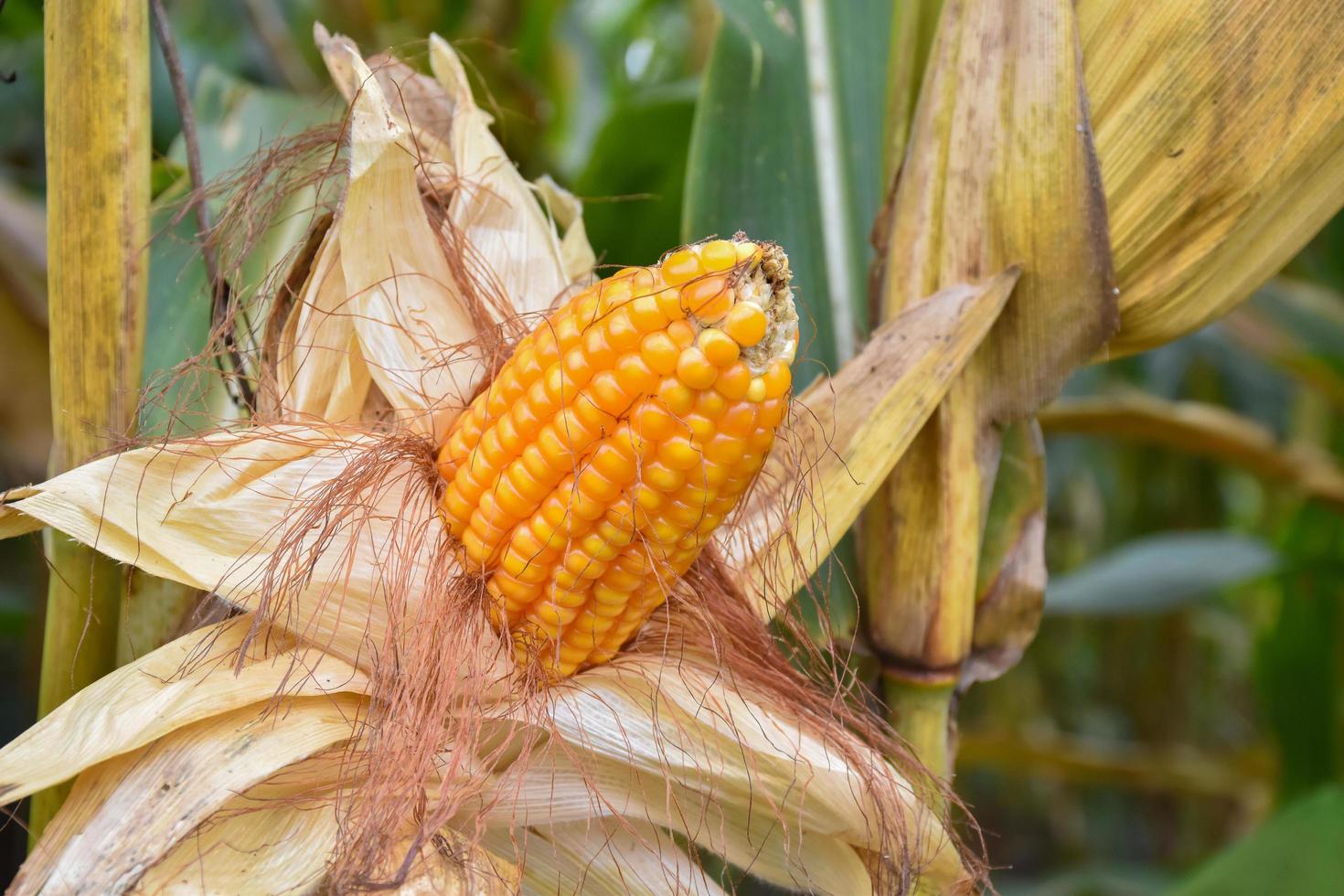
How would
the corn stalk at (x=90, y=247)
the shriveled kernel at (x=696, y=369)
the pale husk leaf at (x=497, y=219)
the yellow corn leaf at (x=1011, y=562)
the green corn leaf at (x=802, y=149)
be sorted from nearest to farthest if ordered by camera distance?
the shriveled kernel at (x=696, y=369) → the corn stalk at (x=90, y=247) → the pale husk leaf at (x=497, y=219) → the yellow corn leaf at (x=1011, y=562) → the green corn leaf at (x=802, y=149)

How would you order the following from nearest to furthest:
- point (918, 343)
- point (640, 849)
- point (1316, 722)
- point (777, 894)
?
point (640, 849) → point (918, 343) → point (777, 894) → point (1316, 722)

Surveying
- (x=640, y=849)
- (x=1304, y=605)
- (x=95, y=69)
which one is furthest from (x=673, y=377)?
(x=1304, y=605)

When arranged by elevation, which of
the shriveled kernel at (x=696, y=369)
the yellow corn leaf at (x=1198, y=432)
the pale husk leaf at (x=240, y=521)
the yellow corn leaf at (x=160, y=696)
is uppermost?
the shriveled kernel at (x=696, y=369)

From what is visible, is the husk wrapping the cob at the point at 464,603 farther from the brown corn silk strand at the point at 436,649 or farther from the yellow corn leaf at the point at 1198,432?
the yellow corn leaf at the point at 1198,432

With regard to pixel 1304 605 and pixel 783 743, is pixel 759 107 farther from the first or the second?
pixel 1304 605

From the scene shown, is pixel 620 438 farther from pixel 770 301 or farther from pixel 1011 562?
pixel 1011 562

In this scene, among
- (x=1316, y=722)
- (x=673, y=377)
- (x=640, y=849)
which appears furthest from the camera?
(x=1316, y=722)

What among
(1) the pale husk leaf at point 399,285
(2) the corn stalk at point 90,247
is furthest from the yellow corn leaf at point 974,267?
(2) the corn stalk at point 90,247
